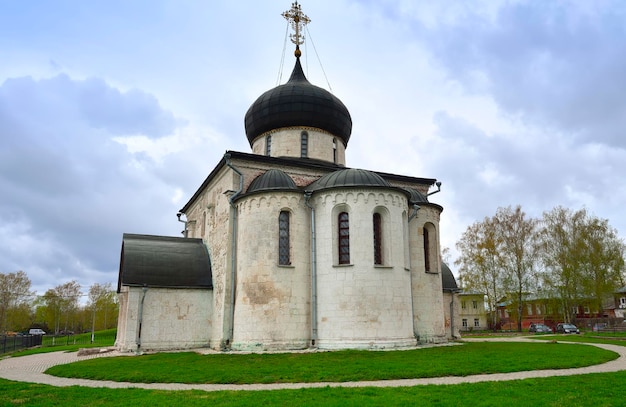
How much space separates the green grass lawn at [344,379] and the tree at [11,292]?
40.3 m

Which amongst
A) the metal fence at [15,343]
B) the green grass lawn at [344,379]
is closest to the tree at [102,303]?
the metal fence at [15,343]

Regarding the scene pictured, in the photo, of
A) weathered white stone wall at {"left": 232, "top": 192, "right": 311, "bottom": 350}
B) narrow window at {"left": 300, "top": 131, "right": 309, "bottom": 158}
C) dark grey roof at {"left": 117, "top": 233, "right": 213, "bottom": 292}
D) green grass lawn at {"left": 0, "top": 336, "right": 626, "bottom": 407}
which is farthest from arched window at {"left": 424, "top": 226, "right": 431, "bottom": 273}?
dark grey roof at {"left": 117, "top": 233, "right": 213, "bottom": 292}

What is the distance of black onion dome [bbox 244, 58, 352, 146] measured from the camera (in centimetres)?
2384

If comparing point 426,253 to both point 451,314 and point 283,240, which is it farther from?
point 283,240

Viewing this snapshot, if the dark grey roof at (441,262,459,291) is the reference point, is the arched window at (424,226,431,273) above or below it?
above

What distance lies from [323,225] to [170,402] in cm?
1142

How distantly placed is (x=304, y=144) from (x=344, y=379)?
1520cm

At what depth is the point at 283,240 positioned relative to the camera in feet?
63.2

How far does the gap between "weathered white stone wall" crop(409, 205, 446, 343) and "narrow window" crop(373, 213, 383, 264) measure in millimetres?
2721

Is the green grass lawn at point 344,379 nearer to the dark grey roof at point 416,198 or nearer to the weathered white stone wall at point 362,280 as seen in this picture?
the weathered white stone wall at point 362,280

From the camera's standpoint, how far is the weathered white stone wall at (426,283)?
20156mm

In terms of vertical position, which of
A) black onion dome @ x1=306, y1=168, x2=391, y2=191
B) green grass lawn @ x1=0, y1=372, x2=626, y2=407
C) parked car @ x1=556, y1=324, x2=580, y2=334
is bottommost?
green grass lawn @ x1=0, y1=372, x2=626, y2=407

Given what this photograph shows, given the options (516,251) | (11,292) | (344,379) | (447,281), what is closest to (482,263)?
(516,251)

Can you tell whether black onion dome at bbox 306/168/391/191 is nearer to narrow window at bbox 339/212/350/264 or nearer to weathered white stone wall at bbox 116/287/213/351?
narrow window at bbox 339/212/350/264
